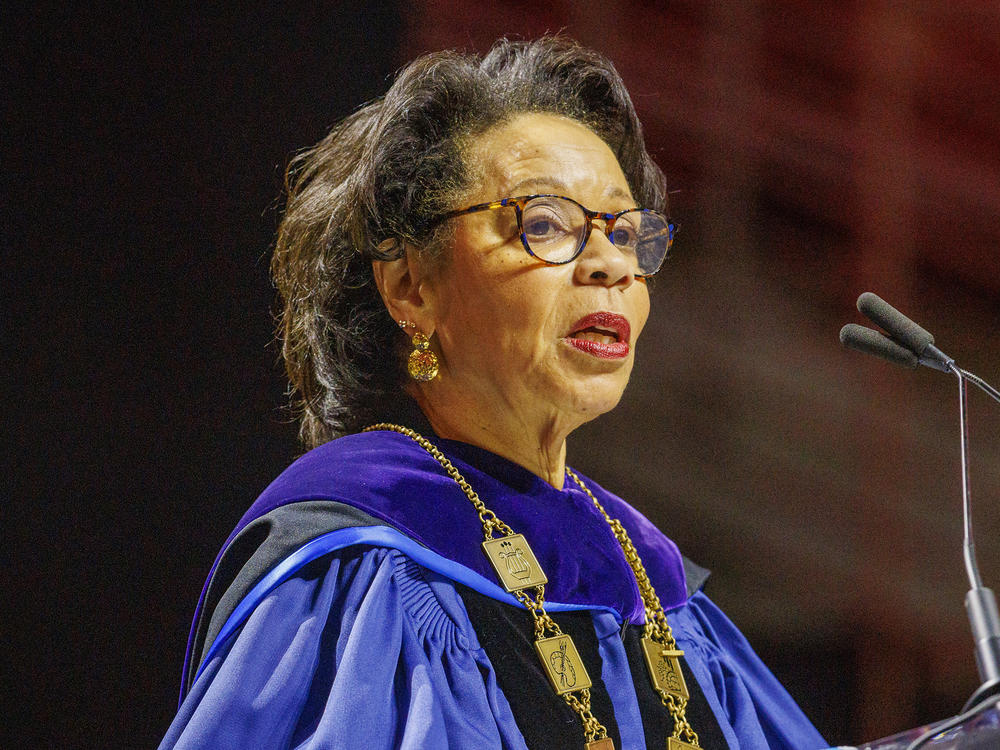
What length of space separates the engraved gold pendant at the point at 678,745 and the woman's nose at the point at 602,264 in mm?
607

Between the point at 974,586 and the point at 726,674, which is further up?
the point at 974,586

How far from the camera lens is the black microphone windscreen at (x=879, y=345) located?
1.19 meters

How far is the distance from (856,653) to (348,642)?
1.68 m

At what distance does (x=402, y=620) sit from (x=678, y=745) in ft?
1.39

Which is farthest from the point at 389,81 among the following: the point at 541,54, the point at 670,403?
the point at 670,403

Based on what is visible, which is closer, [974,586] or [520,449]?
[974,586]

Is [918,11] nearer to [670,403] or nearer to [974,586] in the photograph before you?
[670,403]

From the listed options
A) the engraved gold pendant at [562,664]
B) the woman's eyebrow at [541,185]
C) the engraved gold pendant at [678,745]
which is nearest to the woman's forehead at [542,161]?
the woman's eyebrow at [541,185]

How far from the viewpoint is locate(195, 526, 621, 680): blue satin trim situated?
4.01ft

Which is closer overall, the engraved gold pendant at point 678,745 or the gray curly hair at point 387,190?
the engraved gold pendant at point 678,745

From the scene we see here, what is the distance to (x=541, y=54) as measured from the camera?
1687 millimetres

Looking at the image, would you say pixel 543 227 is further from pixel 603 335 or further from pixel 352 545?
pixel 352 545

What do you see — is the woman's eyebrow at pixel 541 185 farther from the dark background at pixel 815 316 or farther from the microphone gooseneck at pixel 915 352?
the dark background at pixel 815 316

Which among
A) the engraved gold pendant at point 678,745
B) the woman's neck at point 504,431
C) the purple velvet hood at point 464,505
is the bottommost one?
the engraved gold pendant at point 678,745
